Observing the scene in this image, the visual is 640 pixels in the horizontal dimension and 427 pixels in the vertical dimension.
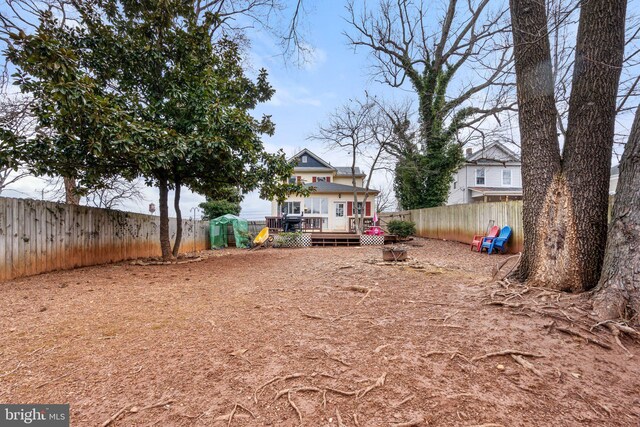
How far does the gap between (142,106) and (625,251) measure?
8.81 meters

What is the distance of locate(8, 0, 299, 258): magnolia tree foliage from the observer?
16.7 feet

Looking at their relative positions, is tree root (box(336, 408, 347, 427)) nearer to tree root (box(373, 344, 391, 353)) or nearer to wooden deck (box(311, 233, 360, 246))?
tree root (box(373, 344, 391, 353))

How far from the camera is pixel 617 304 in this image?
272 centimetres

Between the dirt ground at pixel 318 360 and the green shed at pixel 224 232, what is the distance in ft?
31.2

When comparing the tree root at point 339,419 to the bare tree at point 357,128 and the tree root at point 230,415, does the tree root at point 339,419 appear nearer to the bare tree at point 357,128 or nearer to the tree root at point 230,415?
the tree root at point 230,415

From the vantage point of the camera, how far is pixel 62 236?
6129mm

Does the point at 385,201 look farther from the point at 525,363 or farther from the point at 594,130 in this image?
the point at 525,363

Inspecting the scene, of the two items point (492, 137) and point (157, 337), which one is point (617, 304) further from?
point (492, 137)

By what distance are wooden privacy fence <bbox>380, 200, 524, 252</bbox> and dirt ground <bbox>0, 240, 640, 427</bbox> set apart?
613cm

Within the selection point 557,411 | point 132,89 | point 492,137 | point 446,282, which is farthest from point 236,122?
point 492,137

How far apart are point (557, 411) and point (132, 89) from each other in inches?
369

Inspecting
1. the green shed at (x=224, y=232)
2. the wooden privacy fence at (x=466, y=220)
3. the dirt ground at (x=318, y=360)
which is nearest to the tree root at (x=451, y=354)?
the dirt ground at (x=318, y=360)

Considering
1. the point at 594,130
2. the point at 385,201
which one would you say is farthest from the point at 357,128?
the point at 385,201

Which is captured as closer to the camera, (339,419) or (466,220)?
(339,419)
